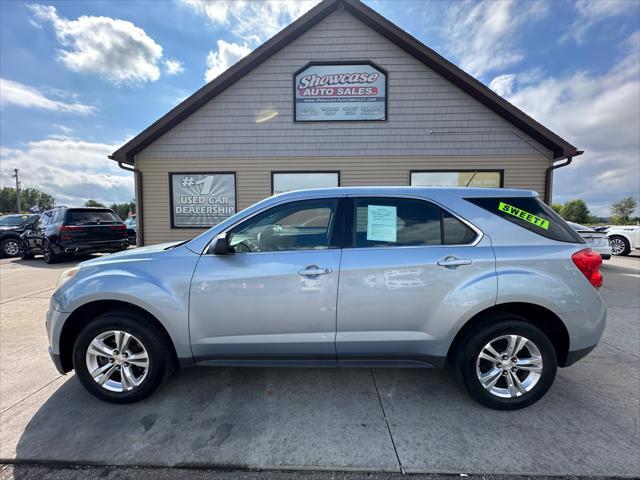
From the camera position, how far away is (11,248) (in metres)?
11.3

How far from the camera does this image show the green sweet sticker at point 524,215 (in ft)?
7.85

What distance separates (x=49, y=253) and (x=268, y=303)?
10452 millimetres

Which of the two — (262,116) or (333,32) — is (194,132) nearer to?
(262,116)

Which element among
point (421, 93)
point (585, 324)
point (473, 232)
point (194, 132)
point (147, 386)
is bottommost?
point (147, 386)

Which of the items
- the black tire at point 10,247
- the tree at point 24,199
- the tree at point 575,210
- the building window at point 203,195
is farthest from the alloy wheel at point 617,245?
the tree at point 24,199

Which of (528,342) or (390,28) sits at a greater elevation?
(390,28)

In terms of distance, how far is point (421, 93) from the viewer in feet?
24.9

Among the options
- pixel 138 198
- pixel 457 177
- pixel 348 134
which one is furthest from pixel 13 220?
pixel 457 177

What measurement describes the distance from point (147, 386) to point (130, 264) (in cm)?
102

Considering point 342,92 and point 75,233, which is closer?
point 342,92

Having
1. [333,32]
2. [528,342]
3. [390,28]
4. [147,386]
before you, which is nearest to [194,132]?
[333,32]

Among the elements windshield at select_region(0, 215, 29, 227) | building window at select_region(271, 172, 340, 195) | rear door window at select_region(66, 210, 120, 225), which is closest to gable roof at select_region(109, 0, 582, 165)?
building window at select_region(271, 172, 340, 195)

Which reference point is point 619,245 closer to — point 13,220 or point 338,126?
point 338,126

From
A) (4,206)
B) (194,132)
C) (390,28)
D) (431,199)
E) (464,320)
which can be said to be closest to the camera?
(464,320)
